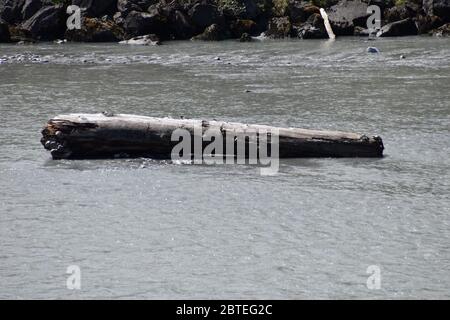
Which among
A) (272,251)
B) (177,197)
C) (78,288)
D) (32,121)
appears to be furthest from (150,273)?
(32,121)

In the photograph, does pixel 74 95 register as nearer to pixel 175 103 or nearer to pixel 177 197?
pixel 175 103

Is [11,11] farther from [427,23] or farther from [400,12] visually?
[427,23]

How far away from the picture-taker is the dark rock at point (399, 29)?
4503 cm

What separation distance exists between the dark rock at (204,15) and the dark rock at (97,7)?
17.0ft

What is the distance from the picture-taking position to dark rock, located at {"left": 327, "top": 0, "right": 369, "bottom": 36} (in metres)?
46.5

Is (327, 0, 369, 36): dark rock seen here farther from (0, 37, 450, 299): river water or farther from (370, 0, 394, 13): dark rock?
(0, 37, 450, 299): river water

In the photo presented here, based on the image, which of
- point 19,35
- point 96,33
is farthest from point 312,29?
point 19,35

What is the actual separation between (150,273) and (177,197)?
12.3 ft

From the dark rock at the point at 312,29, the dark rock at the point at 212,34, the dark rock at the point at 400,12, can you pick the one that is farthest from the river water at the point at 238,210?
the dark rock at the point at 400,12

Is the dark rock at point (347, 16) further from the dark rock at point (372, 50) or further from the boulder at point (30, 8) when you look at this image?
the boulder at point (30, 8)

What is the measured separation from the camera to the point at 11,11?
52.0 meters

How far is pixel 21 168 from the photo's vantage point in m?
17.9

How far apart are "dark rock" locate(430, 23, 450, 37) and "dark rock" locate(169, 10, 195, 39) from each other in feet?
43.1

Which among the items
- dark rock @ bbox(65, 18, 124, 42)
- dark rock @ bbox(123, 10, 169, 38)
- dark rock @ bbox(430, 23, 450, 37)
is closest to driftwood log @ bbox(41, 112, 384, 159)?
dark rock @ bbox(430, 23, 450, 37)
